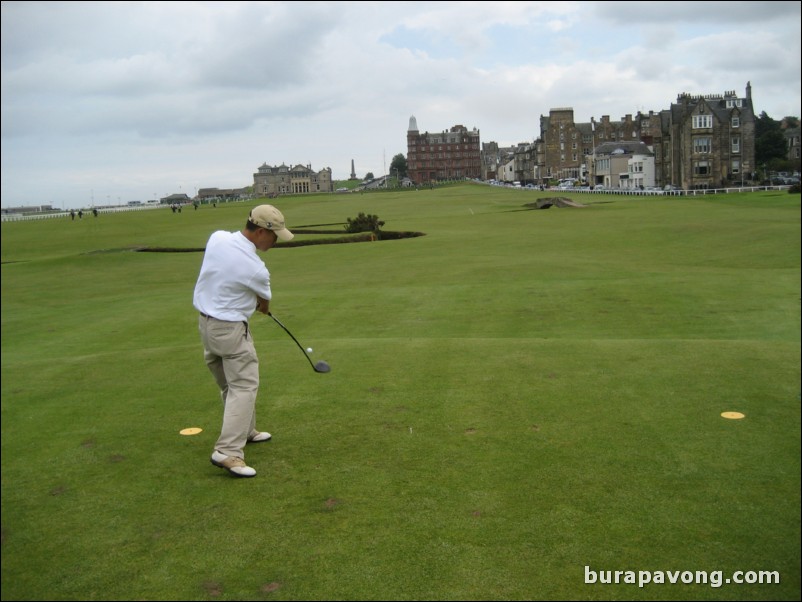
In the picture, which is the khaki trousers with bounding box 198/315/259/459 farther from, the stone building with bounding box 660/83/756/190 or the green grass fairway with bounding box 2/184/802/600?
the stone building with bounding box 660/83/756/190

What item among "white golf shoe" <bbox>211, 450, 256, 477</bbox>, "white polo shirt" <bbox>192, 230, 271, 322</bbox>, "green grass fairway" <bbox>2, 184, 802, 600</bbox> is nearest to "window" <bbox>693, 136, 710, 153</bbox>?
"green grass fairway" <bbox>2, 184, 802, 600</bbox>

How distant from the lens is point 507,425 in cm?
912

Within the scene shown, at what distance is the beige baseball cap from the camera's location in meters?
5.18

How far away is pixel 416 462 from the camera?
792 cm

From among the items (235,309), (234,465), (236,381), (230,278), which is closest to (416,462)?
(234,465)

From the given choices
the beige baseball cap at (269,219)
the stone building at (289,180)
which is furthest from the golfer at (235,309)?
the stone building at (289,180)

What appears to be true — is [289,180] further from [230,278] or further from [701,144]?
[701,144]

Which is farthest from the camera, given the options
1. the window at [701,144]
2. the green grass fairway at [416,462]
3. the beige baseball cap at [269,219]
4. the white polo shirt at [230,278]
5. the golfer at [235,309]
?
the window at [701,144]

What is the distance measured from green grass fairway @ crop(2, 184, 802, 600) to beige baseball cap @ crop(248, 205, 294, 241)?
2.20m

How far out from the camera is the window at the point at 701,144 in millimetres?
Answer: 110688

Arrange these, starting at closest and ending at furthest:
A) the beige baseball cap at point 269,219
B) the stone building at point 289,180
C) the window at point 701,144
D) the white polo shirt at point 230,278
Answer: the beige baseball cap at point 269,219 < the white polo shirt at point 230,278 < the stone building at point 289,180 < the window at point 701,144

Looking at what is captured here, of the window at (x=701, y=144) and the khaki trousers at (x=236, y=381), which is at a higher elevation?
the window at (x=701, y=144)

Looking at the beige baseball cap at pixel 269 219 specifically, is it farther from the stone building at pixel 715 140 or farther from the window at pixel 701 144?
the window at pixel 701 144

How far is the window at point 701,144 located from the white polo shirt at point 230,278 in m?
115
